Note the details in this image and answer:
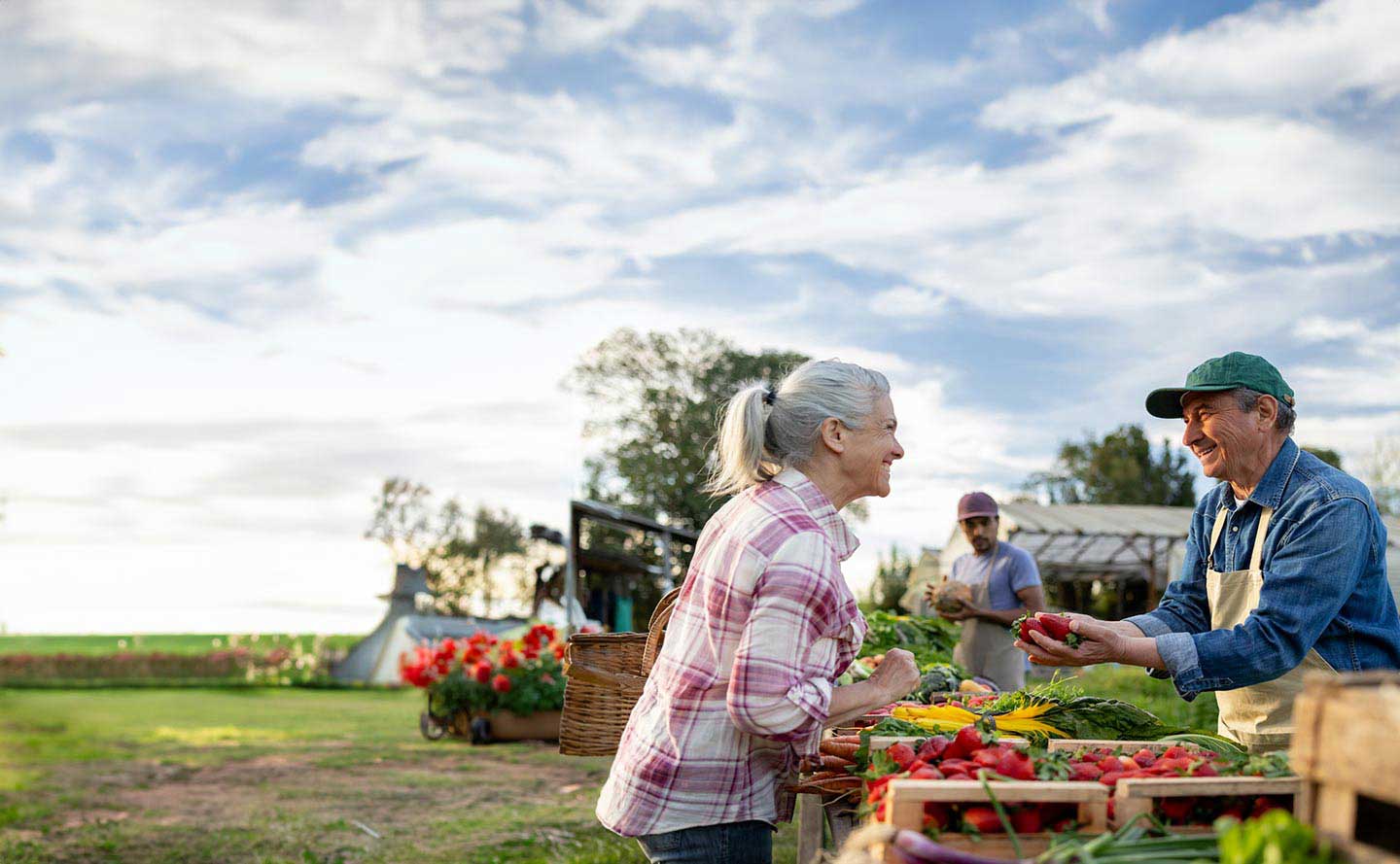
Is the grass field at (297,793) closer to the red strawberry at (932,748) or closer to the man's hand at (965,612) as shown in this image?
the man's hand at (965,612)

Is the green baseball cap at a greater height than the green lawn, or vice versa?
the green baseball cap

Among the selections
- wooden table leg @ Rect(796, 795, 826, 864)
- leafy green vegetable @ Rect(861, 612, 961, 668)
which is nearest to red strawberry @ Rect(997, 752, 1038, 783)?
wooden table leg @ Rect(796, 795, 826, 864)

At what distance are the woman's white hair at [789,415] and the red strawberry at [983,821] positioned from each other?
970 mm

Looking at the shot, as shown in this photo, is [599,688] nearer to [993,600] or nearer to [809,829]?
[809,829]

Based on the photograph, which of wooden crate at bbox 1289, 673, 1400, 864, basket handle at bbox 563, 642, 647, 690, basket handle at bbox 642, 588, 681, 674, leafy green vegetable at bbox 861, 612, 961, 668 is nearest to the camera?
wooden crate at bbox 1289, 673, 1400, 864

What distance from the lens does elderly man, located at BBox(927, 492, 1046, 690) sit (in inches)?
254

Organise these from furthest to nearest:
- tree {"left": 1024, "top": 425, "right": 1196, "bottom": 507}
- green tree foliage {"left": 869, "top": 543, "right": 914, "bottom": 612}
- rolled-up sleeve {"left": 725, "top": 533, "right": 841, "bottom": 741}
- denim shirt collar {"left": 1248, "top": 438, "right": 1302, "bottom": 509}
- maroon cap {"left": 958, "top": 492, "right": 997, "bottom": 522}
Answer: tree {"left": 1024, "top": 425, "right": 1196, "bottom": 507} → green tree foliage {"left": 869, "top": 543, "right": 914, "bottom": 612} → maroon cap {"left": 958, "top": 492, "right": 997, "bottom": 522} → denim shirt collar {"left": 1248, "top": 438, "right": 1302, "bottom": 509} → rolled-up sleeve {"left": 725, "top": 533, "right": 841, "bottom": 741}

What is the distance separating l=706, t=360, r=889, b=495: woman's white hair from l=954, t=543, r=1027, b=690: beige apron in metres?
4.12

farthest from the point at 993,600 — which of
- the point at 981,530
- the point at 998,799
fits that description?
the point at 998,799

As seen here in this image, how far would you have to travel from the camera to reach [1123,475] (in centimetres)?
3753

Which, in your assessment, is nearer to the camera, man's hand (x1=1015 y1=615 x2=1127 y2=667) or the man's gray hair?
man's hand (x1=1015 y1=615 x2=1127 y2=667)

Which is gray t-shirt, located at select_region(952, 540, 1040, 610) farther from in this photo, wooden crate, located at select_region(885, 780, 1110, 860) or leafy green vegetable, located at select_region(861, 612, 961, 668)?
wooden crate, located at select_region(885, 780, 1110, 860)

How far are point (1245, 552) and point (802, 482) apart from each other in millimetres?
1389

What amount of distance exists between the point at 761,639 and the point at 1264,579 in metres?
1.44
